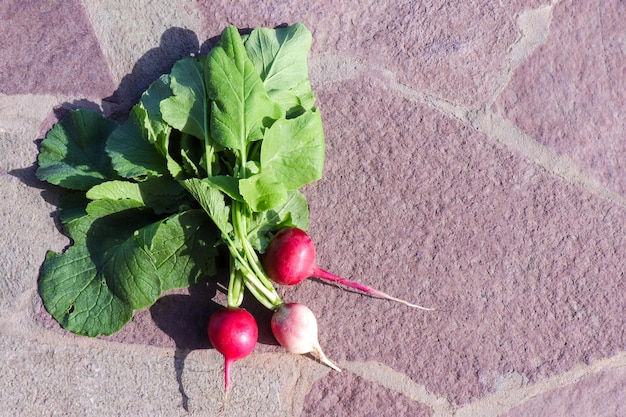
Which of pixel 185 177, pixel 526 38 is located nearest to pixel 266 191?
pixel 185 177

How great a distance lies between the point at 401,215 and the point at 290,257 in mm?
323

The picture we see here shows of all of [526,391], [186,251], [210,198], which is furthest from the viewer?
[526,391]

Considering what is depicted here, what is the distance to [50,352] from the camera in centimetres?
163

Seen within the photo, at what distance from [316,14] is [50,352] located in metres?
1.03

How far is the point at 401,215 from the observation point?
1.72m

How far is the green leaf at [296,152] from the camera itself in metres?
1.54

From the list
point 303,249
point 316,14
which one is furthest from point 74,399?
point 316,14

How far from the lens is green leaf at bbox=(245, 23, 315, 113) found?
5.30 ft

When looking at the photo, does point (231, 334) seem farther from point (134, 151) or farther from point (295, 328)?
point (134, 151)

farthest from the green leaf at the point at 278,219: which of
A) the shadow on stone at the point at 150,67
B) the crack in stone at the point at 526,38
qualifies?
the crack in stone at the point at 526,38

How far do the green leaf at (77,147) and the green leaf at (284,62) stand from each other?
400 mm

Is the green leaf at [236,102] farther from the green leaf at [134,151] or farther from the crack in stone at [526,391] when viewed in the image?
the crack in stone at [526,391]

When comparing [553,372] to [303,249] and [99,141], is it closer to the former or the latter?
[303,249]

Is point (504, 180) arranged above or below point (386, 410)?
above
